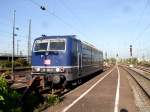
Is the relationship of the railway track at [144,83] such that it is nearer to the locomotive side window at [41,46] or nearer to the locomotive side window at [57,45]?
the locomotive side window at [57,45]

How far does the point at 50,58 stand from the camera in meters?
16.6

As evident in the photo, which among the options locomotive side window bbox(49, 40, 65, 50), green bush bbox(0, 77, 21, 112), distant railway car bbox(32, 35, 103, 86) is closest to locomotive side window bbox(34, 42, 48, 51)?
distant railway car bbox(32, 35, 103, 86)

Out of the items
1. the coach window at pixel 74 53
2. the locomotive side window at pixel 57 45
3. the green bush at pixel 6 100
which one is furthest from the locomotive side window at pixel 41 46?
the green bush at pixel 6 100

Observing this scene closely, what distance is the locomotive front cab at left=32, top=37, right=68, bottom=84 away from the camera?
16.2 meters

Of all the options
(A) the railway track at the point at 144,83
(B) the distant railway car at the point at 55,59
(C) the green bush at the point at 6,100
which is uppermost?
(B) the distant railway car at the point at 55,59

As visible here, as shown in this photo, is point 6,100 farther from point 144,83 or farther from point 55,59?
point 144,83

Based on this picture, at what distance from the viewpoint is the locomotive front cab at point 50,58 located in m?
16.2

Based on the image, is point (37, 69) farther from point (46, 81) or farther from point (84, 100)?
point (84, 100)

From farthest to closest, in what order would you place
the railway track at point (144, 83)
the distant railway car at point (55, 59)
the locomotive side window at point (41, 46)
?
the railway track at point (144, 83) → the locomotive side window at point (41, 46) → the distant railway car at point (55, 59)

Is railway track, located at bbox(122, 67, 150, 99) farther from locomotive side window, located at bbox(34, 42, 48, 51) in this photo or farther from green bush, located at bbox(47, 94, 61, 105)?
locomotive side window, located at bbox(34, 42, 48, 51)

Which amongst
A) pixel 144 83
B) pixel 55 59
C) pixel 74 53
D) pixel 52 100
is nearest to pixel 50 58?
pixel 55 59

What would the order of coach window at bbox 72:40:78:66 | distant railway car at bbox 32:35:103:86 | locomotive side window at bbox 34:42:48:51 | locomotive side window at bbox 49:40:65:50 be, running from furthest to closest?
1. coach window at bbox 72:40:78:66
2. locomotive side window at bbox 34:42:48:51
3. locomotive side window at bbox 49:40:65:50
4. distant railway car at bbox 32:35:103:86

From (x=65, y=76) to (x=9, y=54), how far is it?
66483 mm

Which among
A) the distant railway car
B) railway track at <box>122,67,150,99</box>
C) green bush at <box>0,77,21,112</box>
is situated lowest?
railway track at <box>122,67,150,99</box>
